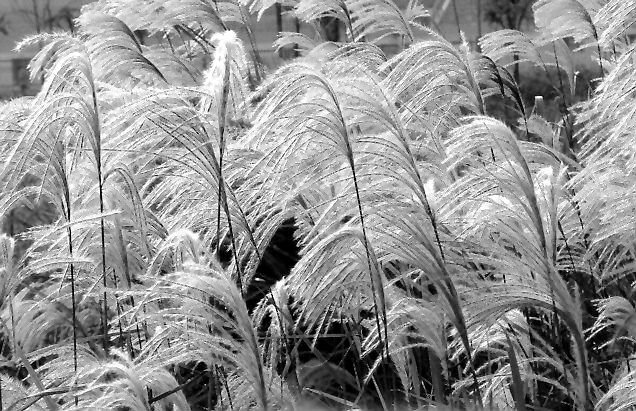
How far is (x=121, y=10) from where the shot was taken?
5258 mm

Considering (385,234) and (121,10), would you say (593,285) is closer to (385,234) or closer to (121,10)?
(385,234)

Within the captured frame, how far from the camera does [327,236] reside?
2838mm

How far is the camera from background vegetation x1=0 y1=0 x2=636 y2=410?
2.58 m

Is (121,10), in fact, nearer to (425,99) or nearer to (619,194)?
(425,99)

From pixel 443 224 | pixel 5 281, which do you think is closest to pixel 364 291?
pixel 443 224

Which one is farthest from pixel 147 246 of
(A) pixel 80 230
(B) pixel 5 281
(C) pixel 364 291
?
(C) pixel 364 291

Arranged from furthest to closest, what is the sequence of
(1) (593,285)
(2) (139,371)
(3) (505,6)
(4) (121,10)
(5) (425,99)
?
(3) (505,6), (4) (121,10), (1) (593,285), (5) (425,99), (2) (139,371)

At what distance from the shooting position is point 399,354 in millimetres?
3180

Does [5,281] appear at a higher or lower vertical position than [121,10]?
lower

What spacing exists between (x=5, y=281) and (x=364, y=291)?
2.85 feet

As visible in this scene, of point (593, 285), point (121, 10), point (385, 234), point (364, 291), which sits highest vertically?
point (121, 10)

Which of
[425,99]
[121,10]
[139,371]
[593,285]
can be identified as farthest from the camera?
[121,10]

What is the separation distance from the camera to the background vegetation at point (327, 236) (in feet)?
8.45

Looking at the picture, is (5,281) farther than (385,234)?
Yes
